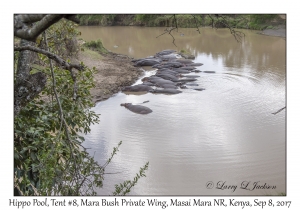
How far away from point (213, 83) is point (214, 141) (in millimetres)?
5094

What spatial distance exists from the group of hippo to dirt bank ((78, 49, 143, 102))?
483mm

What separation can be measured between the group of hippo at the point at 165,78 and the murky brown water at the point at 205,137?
1.04 feet

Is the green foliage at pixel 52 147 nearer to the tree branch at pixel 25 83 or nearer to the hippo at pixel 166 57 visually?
the tree branch at pixel 25 83

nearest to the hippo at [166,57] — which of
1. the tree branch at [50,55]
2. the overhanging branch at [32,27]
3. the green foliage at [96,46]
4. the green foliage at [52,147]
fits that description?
the green foliage at [96,46]

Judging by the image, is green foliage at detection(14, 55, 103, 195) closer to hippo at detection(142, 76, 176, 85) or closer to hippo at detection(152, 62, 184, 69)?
hippo at detection(142, 76, 176, 85)

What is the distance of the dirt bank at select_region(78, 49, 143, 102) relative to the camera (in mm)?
10773

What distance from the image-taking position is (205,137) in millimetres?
7289

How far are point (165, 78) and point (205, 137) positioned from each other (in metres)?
5.57

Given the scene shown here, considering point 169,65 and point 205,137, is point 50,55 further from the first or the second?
point 169,65

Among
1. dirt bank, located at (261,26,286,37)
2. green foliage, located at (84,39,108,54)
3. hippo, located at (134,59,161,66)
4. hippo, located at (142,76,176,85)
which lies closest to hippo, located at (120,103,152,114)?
hippo, located at (142,76,176,85)

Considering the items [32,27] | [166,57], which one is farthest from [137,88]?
[32,27]

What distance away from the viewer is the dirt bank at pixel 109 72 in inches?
424
